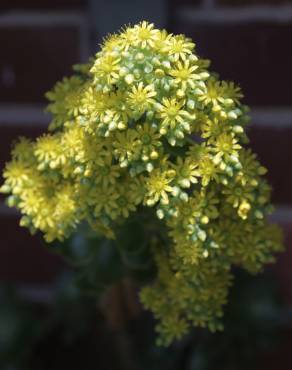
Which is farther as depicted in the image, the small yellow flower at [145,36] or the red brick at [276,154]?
the red brick at [276,154]

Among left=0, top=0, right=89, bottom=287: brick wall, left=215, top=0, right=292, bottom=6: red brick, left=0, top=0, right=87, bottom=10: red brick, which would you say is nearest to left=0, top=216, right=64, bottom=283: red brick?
left=0, top=0, right=89, bottom=287: brick wall

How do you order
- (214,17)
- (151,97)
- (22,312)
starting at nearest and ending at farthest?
(151,97)
(214,17)
(22,312)

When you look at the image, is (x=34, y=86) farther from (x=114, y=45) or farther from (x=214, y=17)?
(x=114, y=45)

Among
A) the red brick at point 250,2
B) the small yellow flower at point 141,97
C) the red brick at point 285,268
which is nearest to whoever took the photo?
the small yellow flower at point 141,97

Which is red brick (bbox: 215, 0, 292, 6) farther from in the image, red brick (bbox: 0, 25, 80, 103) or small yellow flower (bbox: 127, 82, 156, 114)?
small yellow flower (bbox: 127, 82, 156, 114)

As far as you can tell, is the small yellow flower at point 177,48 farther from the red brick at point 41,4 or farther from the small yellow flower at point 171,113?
the red brick at point 41,4

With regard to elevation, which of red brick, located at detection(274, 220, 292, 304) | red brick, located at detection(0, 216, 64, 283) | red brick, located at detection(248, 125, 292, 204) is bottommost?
red brick, located at detection(0, 216, 64, 283)

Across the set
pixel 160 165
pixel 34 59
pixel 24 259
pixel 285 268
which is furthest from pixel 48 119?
pixel 160 165

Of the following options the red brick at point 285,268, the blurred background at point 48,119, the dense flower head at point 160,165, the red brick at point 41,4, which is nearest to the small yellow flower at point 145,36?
the dense flower head at point 160,165

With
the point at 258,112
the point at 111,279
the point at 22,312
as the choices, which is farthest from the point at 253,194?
the point at 22,312
